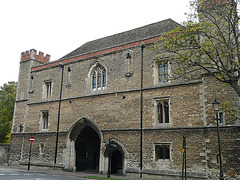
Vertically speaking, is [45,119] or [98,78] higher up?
[98,78]

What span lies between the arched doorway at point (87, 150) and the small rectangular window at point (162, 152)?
7.64 m

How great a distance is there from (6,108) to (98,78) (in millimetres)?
24049

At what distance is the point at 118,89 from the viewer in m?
19.5

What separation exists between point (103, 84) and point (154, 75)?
4.81 meters

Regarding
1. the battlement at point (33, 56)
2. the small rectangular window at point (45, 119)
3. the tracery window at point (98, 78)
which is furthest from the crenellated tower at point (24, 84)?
the tracery window at point (98, 78)

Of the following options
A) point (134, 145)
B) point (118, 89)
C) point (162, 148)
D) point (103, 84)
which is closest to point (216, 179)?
point (162, 148)

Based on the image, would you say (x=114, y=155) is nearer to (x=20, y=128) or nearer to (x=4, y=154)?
(x=20, y=128)

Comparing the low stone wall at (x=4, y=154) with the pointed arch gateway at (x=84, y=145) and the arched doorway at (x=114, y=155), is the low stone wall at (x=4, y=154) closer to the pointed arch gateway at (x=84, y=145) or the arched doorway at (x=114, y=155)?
the pointed arch gateway at (x=84, y=145)

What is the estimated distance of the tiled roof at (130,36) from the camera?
21031 millimetres

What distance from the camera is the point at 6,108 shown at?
129 ft

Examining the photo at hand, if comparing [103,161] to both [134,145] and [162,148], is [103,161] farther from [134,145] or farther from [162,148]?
[162,148]

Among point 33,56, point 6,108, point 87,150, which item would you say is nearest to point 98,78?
point 87,150

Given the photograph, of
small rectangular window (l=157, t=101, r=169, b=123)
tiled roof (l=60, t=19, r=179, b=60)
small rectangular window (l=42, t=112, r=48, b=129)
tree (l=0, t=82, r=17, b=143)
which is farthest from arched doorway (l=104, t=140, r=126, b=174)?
tree (l=0, t=82, r=17, b=143)

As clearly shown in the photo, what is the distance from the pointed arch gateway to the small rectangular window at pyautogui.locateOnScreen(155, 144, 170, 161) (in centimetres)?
481
